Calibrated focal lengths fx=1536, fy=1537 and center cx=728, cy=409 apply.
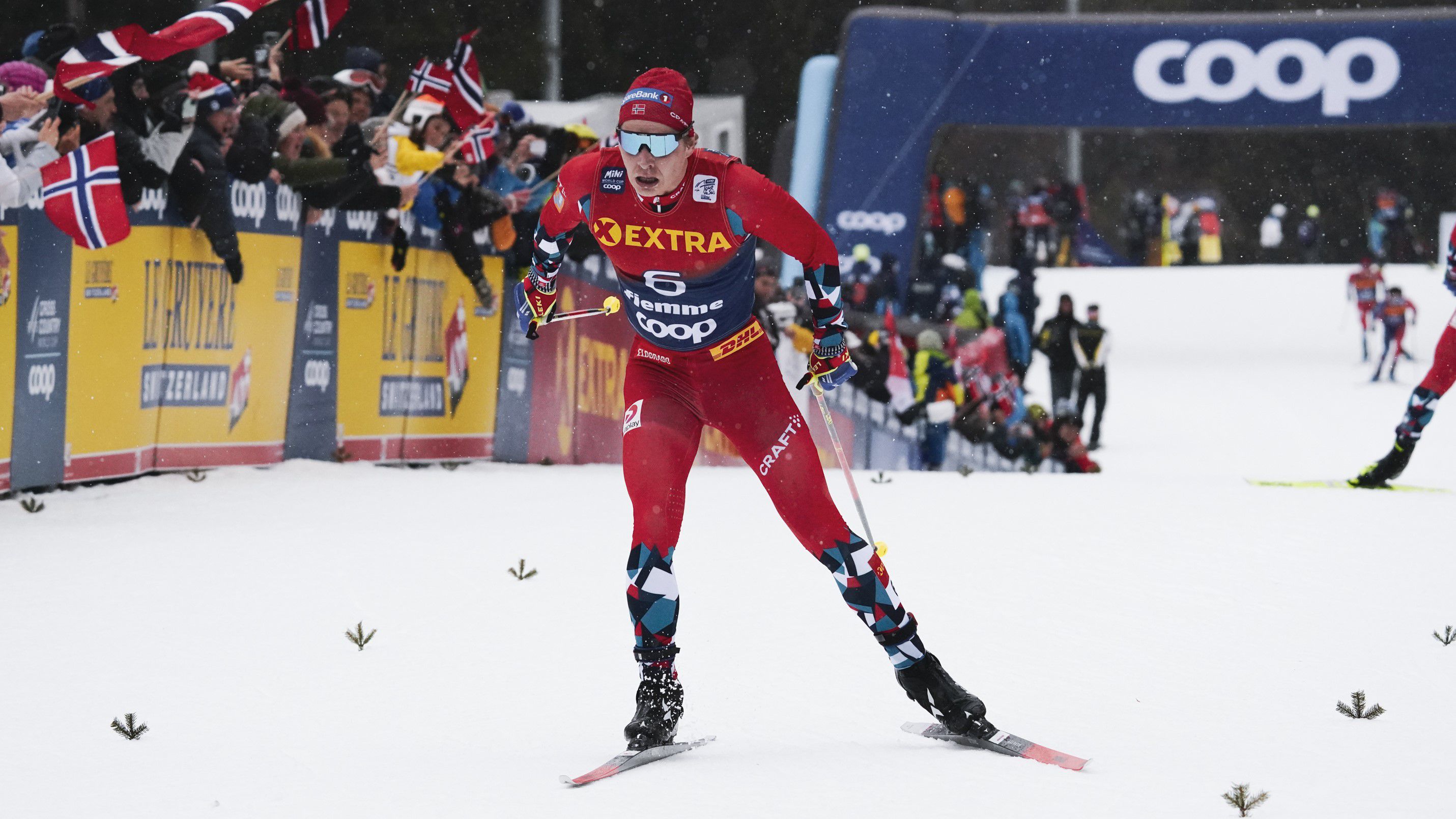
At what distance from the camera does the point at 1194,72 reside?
20734 mm

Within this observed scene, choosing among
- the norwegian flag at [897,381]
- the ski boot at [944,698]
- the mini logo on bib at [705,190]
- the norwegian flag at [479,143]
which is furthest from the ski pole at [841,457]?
the norwegian flag at [897,381]

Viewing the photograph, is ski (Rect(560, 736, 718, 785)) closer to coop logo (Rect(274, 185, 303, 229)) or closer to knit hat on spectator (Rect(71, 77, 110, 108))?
knit hat on spectator (Rect(71, 77, 110, 108))

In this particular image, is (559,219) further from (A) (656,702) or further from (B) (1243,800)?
(B) (1243,800)

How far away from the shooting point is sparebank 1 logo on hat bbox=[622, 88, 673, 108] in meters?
4.71

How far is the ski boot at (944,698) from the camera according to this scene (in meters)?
4.79

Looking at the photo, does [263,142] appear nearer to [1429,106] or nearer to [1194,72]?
[1194,72]

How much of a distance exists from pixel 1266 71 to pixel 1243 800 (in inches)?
731

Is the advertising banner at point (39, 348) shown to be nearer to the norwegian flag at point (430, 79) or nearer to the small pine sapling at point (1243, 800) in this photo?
the norwegian flag at point (430, 79)

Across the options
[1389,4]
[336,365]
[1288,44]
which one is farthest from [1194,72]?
[1389,4]

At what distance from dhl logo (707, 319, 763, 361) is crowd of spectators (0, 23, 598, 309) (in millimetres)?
5252

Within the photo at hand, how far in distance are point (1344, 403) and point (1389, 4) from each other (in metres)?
31.6

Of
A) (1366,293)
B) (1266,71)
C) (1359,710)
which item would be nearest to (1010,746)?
(1359,710)

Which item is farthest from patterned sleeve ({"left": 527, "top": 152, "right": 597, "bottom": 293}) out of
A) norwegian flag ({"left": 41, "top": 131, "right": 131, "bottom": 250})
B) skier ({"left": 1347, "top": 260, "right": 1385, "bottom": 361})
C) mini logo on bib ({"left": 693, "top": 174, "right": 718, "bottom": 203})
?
skier ({"left": 1347, "top": 260, "right": 1385, "bottom": 361})

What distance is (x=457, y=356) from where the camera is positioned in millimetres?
12562
